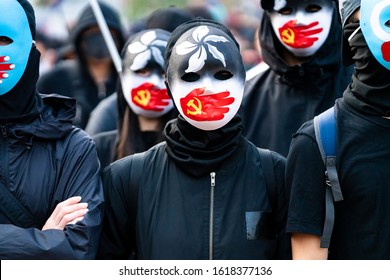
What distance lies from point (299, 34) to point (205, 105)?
1.39 m

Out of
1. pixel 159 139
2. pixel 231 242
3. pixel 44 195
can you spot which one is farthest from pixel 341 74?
pixel 44 195

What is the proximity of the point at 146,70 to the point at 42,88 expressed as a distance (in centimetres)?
294

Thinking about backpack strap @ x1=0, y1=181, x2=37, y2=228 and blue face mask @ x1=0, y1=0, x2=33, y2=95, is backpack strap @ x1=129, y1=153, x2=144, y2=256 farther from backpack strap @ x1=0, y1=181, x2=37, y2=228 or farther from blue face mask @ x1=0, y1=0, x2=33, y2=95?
blue face mask @ x1=0, y1=0, x2=33, y2=95

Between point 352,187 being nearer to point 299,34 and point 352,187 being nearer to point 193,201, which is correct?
point 193,201

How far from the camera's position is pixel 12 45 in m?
5.61

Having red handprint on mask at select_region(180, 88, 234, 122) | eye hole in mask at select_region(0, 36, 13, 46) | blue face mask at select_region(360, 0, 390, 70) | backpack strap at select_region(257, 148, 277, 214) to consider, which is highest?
blue face mask at select_region(360, 0, 390, 70)

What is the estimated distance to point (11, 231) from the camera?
5312 mm

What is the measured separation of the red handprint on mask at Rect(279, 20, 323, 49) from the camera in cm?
683

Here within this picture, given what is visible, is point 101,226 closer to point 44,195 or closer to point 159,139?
point 44,195

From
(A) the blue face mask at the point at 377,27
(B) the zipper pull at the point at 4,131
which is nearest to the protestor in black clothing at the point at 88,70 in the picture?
(B) the zipper pull at the point at 4,131

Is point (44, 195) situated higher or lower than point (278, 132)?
higher

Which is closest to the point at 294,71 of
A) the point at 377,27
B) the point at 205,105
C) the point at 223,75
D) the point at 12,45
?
the point at 223,75

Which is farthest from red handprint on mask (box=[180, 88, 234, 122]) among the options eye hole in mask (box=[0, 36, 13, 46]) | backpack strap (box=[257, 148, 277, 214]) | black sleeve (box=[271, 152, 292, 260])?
eye hole in mask (box=[0, 36, 13, 46])

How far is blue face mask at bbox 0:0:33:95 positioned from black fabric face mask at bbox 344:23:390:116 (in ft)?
5.48
